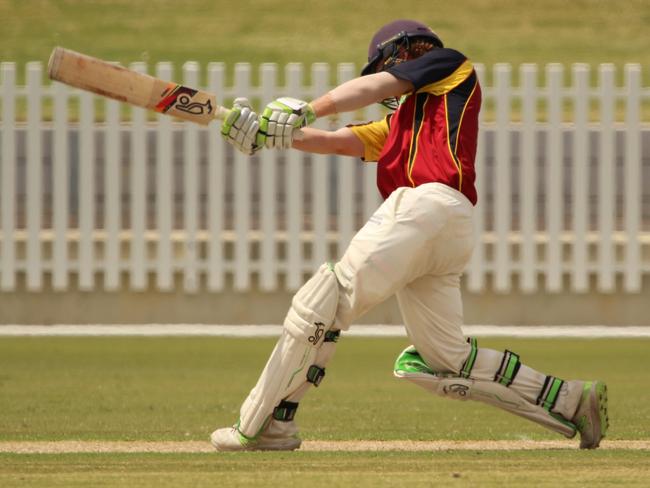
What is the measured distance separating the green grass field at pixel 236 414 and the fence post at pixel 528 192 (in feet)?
2.99

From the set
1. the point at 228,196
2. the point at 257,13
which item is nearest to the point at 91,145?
the point at 228,196

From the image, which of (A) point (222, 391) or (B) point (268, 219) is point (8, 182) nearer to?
(B) point (268, 219)

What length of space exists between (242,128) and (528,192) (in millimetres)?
5567

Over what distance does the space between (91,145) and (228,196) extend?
3.24ft

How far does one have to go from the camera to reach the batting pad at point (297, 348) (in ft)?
19.1

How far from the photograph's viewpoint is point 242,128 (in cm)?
590

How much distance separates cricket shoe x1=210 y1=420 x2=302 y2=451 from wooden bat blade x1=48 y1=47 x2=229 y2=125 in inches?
43.3

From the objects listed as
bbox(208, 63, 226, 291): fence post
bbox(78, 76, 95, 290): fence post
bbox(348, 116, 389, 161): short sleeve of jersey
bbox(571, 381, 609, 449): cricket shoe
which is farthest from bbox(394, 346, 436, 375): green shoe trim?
bbox(78, 76, 95, 290): fence post

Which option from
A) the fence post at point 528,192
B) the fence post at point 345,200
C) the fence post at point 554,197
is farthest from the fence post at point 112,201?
the fence post at point 554,197

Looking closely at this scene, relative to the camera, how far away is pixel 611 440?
6.51 m

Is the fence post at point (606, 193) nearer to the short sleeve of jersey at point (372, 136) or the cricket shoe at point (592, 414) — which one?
the short sleeve of jersey at point (372, 136)

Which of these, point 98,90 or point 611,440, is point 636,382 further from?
point 98,90

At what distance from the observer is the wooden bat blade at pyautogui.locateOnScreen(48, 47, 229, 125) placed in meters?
5.89

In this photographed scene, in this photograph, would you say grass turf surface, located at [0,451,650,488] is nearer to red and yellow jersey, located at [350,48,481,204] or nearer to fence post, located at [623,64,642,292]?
red and yellow jersey, located at [350,48,481,204]
